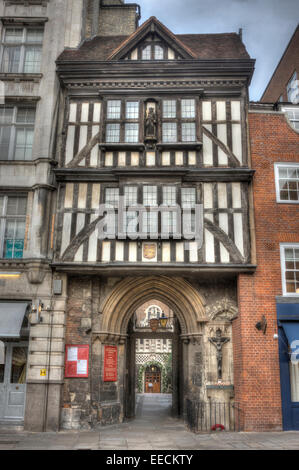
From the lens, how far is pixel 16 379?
13.5 metres

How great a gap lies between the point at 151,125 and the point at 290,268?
6.79m

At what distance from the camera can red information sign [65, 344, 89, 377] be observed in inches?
529

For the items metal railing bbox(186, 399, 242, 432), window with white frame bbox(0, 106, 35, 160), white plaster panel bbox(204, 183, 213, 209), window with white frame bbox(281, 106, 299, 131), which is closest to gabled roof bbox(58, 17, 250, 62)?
window with white frame bbox(281, 106, 299, 131)

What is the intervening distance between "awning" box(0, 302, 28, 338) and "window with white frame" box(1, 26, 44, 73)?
8664 mm

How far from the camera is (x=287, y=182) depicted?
46.7ft

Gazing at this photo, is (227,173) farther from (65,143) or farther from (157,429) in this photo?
(157,429)

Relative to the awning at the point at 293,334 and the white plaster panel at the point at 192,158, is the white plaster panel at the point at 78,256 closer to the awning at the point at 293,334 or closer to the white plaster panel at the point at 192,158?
the white plaster panel at the point at 192,158

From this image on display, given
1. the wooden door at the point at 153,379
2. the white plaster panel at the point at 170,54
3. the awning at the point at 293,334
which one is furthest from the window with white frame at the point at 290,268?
the wooden door at the point at 153,379

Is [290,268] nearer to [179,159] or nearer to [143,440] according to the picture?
[179,159]

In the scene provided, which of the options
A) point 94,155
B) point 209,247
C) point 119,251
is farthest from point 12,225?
point 209,247

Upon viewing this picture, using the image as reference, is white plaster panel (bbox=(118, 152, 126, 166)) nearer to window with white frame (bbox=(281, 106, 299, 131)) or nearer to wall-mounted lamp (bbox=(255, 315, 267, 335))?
window with white frame (bbox=(281, 106, 299, 131))

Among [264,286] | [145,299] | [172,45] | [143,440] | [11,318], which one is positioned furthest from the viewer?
[172,45]

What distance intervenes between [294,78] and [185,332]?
15.4m
